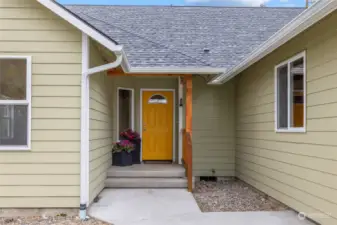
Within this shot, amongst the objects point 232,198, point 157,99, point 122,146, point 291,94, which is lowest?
point 232,198

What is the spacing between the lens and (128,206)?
19.0 ft

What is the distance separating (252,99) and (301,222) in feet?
10.4

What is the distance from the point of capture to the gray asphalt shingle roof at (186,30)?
815cm

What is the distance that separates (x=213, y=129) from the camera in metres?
8.91

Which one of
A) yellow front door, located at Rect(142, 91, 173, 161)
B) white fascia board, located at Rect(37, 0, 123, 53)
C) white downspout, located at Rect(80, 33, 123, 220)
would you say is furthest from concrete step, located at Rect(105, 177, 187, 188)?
white fascia board, located at Rect(37, 0, 123, 53)

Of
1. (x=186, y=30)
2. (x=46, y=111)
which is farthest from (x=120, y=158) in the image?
(x=186, y=30)

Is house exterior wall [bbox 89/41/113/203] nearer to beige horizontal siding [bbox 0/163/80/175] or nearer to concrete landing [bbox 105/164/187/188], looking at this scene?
concrete landing [bbox 105/164/187/188]

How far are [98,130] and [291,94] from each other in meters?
3.19

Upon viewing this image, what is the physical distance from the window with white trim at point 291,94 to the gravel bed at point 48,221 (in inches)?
120

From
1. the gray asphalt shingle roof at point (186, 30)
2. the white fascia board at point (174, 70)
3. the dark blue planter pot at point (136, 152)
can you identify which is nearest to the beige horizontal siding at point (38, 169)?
the white fascia board at point (174, 70)

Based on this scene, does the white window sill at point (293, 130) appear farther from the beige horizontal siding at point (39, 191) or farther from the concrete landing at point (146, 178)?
the beige horizontal siding at point (39, 191)

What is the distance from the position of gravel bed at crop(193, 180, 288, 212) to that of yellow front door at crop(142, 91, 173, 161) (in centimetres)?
154

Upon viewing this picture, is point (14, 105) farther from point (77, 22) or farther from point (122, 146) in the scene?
point (122, 146)

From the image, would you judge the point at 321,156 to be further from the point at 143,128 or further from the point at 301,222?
the point at 143,128
